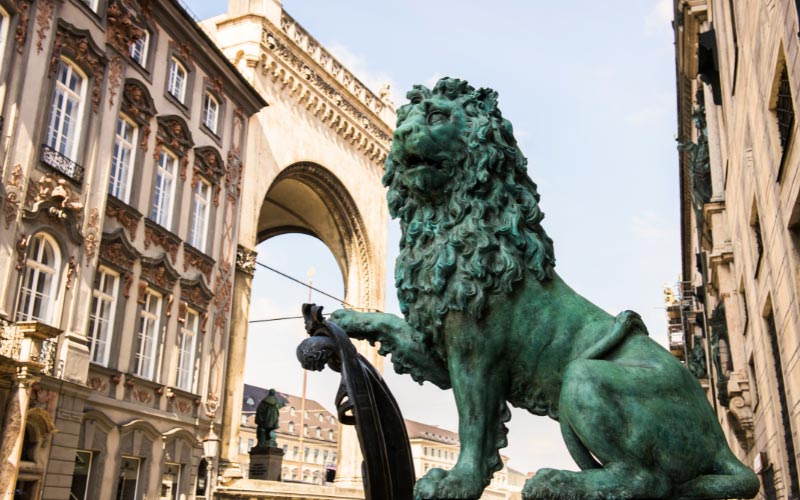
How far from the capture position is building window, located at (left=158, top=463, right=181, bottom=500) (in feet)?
63.1

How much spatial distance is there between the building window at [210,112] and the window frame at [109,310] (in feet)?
21.5

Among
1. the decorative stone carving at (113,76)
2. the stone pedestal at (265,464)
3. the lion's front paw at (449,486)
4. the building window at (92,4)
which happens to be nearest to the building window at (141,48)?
the decorative stone carving at (113,76)

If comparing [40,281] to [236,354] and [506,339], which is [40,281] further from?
[506,339]

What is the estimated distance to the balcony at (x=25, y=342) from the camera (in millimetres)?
13758

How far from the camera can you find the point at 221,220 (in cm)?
2325

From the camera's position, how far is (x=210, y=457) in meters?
21.3

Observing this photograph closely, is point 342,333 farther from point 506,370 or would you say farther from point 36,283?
point 36,283

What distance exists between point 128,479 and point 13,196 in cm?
742

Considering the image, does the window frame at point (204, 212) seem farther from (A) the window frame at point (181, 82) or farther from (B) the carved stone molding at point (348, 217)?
(B) the carved stone molding at point (348, 217)

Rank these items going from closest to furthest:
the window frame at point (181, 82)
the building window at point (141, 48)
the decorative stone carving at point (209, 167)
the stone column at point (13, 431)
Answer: the stone column at point (13, 431), the building window at point (141, 48), the window frame at point (181, 82), the decorative stone carving at point (209, 167)

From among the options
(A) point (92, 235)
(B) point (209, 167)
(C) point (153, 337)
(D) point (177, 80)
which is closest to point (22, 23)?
(A) point (92, 235)

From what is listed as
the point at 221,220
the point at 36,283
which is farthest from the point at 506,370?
the point at 221,220

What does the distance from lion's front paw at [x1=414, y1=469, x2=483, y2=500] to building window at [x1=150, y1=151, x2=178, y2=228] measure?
18770mm

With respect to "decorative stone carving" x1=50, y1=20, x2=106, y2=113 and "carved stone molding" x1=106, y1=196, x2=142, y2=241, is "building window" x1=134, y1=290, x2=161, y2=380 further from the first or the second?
"decorative stone carving" x1=50, y1=20, x2=106, y2=113
